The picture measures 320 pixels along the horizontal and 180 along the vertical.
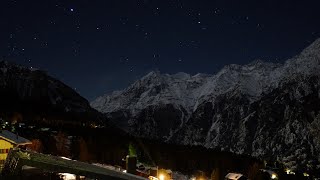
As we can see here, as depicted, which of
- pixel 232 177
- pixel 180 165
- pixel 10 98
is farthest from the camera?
pixel 10 98

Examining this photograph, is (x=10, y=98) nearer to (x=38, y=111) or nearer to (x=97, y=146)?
(x=38, y=111)

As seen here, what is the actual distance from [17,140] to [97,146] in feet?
237

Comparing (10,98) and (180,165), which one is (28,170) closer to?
(180,165)

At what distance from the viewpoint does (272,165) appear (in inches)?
6624

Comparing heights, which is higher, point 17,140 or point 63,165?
point 17,140

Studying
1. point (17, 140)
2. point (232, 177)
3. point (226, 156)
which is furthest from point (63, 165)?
point (226, 156)

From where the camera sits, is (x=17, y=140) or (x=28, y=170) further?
(x=17, y=140)

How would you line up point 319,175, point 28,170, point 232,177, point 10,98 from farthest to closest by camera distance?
1. point 10,98
2. point 319,175
3. point 232,177
4. point 28,170

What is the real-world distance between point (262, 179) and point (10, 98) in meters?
128

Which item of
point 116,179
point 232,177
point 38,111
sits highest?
point 38,111

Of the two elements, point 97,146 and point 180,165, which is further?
point 180,165

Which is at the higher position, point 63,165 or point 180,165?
point 180,165

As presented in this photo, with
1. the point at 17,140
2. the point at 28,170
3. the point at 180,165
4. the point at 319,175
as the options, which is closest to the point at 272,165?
the point at 319,175

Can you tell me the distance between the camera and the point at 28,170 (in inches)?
644
